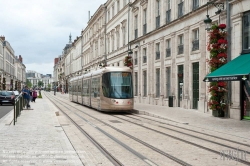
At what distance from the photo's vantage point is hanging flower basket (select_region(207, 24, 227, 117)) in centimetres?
1766

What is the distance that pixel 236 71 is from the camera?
14.3 m

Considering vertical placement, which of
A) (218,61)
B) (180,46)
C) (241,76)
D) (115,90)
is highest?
(180,46)

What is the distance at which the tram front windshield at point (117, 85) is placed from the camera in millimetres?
21386

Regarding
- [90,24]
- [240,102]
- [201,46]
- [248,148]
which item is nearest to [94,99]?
[201,46]

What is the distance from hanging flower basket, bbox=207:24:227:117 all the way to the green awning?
138cm

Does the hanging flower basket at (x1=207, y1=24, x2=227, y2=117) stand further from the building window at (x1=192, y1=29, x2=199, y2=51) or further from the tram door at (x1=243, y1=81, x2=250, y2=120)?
the building window at (x1=192, y1=29, x2=199, y2=51)

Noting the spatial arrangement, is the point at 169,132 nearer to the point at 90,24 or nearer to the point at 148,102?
the point at 148,102

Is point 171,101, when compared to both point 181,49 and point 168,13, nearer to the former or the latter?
point 181,49

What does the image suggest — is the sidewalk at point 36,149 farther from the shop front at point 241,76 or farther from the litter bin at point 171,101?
the litter bin at point 171,101

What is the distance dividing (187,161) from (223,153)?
134 cm

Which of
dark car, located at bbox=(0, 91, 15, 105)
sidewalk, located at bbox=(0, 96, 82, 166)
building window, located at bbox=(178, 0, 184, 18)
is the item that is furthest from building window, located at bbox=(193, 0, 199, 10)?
dark car, located at bbox=(0, 91, 15, 105)

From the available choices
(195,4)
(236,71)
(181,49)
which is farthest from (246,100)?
(181,49)

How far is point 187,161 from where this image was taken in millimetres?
7344

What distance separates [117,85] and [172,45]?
6.69 metres
